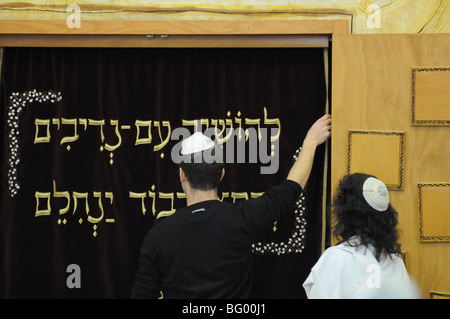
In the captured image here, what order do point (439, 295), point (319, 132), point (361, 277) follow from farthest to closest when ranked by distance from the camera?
point (319, 132) < point (439, 295) < point (361, 277)

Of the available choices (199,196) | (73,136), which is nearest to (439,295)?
(199,196)

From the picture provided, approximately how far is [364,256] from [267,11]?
4.64 feet

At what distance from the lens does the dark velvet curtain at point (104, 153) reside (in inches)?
102

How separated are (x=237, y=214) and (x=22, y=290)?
1.45 metres

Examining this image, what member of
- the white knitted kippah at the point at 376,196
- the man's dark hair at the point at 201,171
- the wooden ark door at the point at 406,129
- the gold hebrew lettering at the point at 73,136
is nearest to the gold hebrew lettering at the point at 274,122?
the wooden ark door at the point at 406,129

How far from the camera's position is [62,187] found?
8.68 feet

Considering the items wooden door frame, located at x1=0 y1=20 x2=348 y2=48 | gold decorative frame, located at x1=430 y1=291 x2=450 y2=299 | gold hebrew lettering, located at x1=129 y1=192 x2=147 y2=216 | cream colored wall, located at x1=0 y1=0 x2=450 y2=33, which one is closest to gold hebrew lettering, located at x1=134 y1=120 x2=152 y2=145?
gold hebrew lettering, located at x1=129 y1=192 x2=147 y2=216

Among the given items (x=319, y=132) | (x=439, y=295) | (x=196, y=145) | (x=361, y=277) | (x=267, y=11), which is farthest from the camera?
(x=267, y=11)

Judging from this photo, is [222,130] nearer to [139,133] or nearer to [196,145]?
[139,133]

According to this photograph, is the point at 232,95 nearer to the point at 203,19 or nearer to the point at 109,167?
the point at 203,19

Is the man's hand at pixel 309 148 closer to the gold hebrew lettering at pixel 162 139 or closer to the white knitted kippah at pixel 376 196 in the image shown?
the white knitted kippah at pixel 376 196

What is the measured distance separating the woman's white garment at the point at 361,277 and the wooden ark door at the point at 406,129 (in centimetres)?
65

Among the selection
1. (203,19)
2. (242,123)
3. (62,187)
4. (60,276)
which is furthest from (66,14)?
(60,276)

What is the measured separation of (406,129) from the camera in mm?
2355
